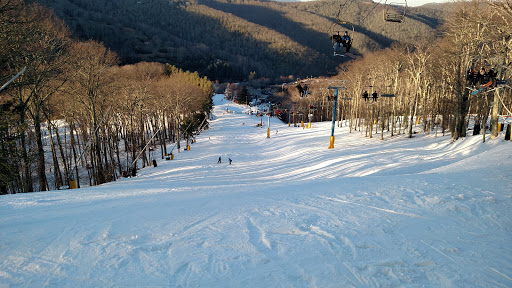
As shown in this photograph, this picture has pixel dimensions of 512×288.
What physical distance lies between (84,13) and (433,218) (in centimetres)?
22537

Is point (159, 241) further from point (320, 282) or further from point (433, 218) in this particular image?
point (433, 218)

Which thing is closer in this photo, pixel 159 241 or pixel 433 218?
pixel 159 241

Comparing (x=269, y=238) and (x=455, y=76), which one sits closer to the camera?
(x=269, y=238)

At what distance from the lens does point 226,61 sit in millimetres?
198875

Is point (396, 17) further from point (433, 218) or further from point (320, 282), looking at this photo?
point (320, 282)

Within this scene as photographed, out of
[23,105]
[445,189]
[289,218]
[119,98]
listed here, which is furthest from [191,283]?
[119,98]

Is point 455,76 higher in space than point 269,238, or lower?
higher

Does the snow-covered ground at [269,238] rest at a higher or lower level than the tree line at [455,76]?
lower

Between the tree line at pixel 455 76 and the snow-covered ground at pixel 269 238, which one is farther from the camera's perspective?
the tree line at pixel 455 76

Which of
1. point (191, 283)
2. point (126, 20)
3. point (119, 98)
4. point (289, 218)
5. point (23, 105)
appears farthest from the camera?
point (126, 20)

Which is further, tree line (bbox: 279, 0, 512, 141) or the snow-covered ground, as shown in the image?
tree line (bbox: 279, 0, 512, 141)

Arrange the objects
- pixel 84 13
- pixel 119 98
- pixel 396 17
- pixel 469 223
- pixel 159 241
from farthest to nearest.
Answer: pixel 84 13, pixel 119 98, pixel 396 17, pixel 469 223, pixel 159 241

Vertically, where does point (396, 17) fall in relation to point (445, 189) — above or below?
above

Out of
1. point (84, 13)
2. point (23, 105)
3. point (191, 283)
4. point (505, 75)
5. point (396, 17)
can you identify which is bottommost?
point (191, 283)
